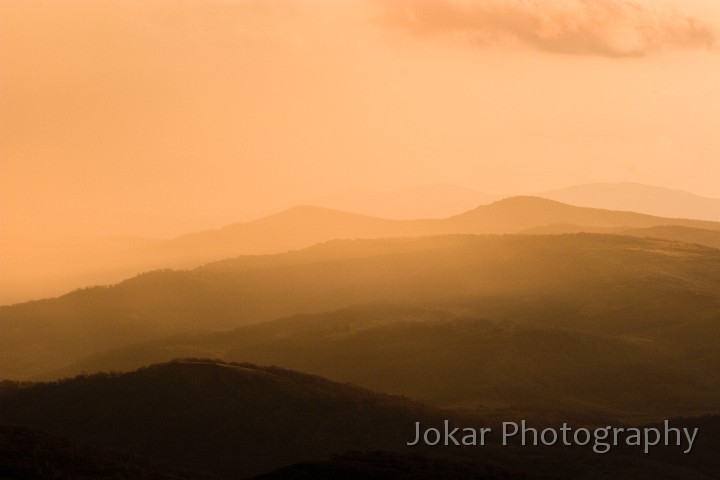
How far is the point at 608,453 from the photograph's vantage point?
133 ft

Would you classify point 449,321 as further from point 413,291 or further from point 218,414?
point 218,414

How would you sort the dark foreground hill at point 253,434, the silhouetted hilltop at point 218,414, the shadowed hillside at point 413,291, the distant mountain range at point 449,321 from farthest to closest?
the shadowed hillside at point 413,291 → the distant mountain range at point 449,321 → the silhouetted hilltop at point 218,414 → the dark foreground hill at point 253,434

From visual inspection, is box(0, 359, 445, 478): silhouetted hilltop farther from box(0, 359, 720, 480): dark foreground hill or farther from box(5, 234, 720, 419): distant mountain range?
box(5, 234, 720, 419): distant mountain range

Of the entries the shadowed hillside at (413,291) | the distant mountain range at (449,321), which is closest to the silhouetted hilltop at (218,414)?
the distant mountain range at (449,321)

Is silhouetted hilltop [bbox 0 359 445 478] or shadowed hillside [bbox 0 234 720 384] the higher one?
shadowed hillside [bbox 0 234 720 384]

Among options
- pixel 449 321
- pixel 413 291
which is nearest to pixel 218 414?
pixel 449 321

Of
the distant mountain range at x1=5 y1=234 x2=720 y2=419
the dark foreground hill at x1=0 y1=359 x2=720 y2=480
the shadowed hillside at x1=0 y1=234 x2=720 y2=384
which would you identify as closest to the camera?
the dark foreground hill at x1=0 y1=359 x2=720 y2=480

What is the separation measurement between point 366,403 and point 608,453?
11868 millimetres

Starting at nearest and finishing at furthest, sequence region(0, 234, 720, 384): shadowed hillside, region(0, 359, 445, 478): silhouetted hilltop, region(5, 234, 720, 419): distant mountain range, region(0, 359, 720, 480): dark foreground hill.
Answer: region(0, 359, 720, 480): dark foreground hill < region(0, 359, 445, 478): silhouetted hilltop < region(5, 234, 720, 419): distant mountain range < region(0, 234, 720, 384): shadowed hillside

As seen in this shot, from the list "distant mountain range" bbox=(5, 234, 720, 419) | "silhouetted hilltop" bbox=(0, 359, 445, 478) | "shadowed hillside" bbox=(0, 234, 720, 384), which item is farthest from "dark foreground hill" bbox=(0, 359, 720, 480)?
"shadowed hillside" bbox=(0, 234, 720, 384)

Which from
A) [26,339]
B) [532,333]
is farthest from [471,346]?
[26,339]

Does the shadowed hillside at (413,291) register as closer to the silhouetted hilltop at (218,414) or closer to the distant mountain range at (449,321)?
the distant mountain range at (449,321)

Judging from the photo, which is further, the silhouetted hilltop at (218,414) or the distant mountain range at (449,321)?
the distant mountain range at (449,321)

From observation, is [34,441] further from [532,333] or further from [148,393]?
[532,333]
